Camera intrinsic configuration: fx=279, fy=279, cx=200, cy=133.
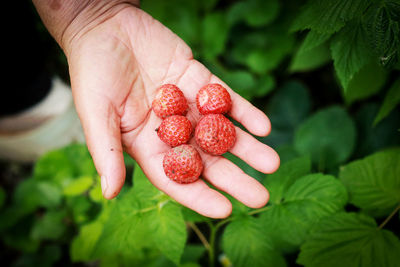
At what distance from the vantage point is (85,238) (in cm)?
221

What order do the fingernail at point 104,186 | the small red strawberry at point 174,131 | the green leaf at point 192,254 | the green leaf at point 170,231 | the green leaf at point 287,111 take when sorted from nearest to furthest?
the fingernail at point 104,186 < the green leaf at point 170,231 < the small red strawberry at point 174,131 < the green leaf at point 192,254 < the green leaf at point 287,111

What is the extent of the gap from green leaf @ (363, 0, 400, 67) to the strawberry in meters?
0.92

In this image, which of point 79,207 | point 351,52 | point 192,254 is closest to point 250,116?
point 351,52

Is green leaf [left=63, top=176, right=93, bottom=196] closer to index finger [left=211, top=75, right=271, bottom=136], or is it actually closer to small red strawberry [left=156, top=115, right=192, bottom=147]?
small red strawberry [left=156, top=115, right=192, bottom=147]

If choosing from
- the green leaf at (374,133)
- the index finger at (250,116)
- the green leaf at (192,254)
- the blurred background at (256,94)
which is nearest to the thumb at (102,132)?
the blurred background at (256,94)

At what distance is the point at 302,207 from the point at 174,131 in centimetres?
90

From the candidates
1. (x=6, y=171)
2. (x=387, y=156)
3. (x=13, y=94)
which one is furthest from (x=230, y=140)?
(x=6, y=171)

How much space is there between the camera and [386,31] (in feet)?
4.11

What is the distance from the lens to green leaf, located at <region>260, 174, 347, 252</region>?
5.14 ft

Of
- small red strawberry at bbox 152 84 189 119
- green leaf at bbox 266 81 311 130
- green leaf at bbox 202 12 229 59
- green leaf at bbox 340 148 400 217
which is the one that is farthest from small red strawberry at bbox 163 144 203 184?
green leaf at bbox 202 12 229 59

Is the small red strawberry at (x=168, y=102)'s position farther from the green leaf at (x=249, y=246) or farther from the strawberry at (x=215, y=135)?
the green leaf at (x=249, y=246)

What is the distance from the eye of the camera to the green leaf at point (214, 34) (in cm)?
295

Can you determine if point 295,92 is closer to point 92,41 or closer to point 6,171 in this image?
point 92,41

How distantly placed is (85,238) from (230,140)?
141 centimetres
